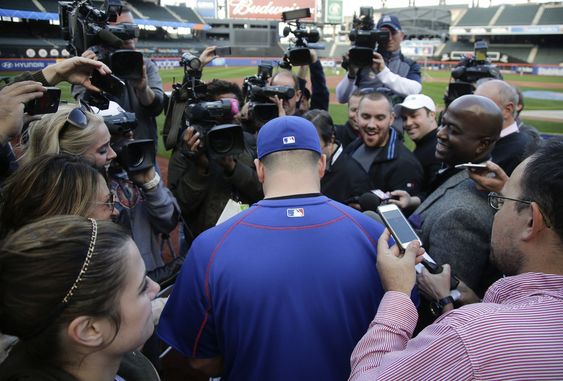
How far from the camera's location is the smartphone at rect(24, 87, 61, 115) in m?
2.26

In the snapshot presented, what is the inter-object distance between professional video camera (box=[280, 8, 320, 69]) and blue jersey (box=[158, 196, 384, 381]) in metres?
3.06

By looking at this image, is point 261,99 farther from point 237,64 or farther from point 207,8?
point 207,8

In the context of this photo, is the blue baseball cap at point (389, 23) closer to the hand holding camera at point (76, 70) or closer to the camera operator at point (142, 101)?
the camera operator at point (142, 101)

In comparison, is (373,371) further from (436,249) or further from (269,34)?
(269,34)

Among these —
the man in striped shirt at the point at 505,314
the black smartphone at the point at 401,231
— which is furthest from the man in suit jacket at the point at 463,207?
the man in striped shirt at the point at 505,314

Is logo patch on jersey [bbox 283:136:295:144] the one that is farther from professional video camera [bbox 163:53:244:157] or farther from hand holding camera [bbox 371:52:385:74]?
hand holding camera [bbox 371:52:385:74]

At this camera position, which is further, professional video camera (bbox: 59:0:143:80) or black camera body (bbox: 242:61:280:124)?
black camera body (bbox: 242:61:280:124)

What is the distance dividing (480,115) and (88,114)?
7.71ft

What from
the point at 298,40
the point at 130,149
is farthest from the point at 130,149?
the point at 298,40

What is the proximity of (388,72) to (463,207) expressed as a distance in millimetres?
2732

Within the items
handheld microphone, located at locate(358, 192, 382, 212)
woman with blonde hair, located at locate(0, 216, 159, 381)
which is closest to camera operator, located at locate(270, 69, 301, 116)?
handheld microphone, located at locate(358, 192, 382, 212)

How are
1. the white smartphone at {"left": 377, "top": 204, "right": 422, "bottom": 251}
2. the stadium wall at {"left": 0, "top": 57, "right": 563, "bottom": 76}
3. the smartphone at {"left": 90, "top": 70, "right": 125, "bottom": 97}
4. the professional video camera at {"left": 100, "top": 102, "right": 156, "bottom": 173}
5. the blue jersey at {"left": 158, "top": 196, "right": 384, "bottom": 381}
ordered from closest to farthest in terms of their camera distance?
the blue jersey at {"left": 158, "top": 196, "right": 384, "bottom": 381} < the white smartphone at {"left": 377, "top": 204, "right": 422, "bottom": 251} < the professional video camera at {"left": 100, "top": 102, "right": 156, "bottom": 173} < the smartphone at {"left": 90, "top": 70, "right": 125, "bottom": 97} < the stadium wall at {"left": 0, "top": 57, "right": 563, "bottom": 76}

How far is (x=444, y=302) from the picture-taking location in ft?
6.02

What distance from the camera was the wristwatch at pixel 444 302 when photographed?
1.84 metres
